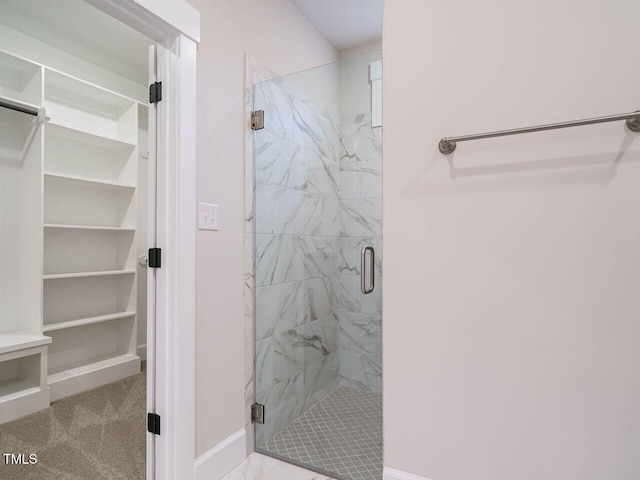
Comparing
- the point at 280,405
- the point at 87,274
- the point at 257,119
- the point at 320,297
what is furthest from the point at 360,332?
the point at 87,274

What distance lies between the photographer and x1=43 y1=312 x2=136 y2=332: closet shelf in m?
2.46

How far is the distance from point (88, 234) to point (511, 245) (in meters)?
3.04

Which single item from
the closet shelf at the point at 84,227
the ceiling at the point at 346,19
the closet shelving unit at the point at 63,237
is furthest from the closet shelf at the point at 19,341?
the ceiling at the point at 346,19

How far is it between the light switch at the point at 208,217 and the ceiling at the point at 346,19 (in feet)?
5.32

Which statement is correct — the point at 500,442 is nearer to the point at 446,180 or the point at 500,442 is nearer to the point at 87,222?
the point at 446,180

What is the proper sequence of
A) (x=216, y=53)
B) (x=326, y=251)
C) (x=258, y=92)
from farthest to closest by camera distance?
(x=326, y=251) → (x=258, y=92) → (x=216, y=53)

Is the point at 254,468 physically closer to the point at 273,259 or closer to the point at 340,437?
the point at 340,437

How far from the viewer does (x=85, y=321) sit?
2.64 meters

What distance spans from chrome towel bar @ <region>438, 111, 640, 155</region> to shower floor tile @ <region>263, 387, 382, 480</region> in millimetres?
1426

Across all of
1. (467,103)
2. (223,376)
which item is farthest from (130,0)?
(223,376)

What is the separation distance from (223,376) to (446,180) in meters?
1.34

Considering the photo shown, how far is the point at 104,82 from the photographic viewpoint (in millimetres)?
2918

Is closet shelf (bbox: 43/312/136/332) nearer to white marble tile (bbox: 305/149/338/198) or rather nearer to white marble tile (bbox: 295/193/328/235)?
white marble tile (bbox: 295/193/328/235)

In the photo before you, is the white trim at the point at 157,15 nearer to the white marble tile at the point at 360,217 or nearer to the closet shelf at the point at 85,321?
the white marble tile at the point at 360,217
